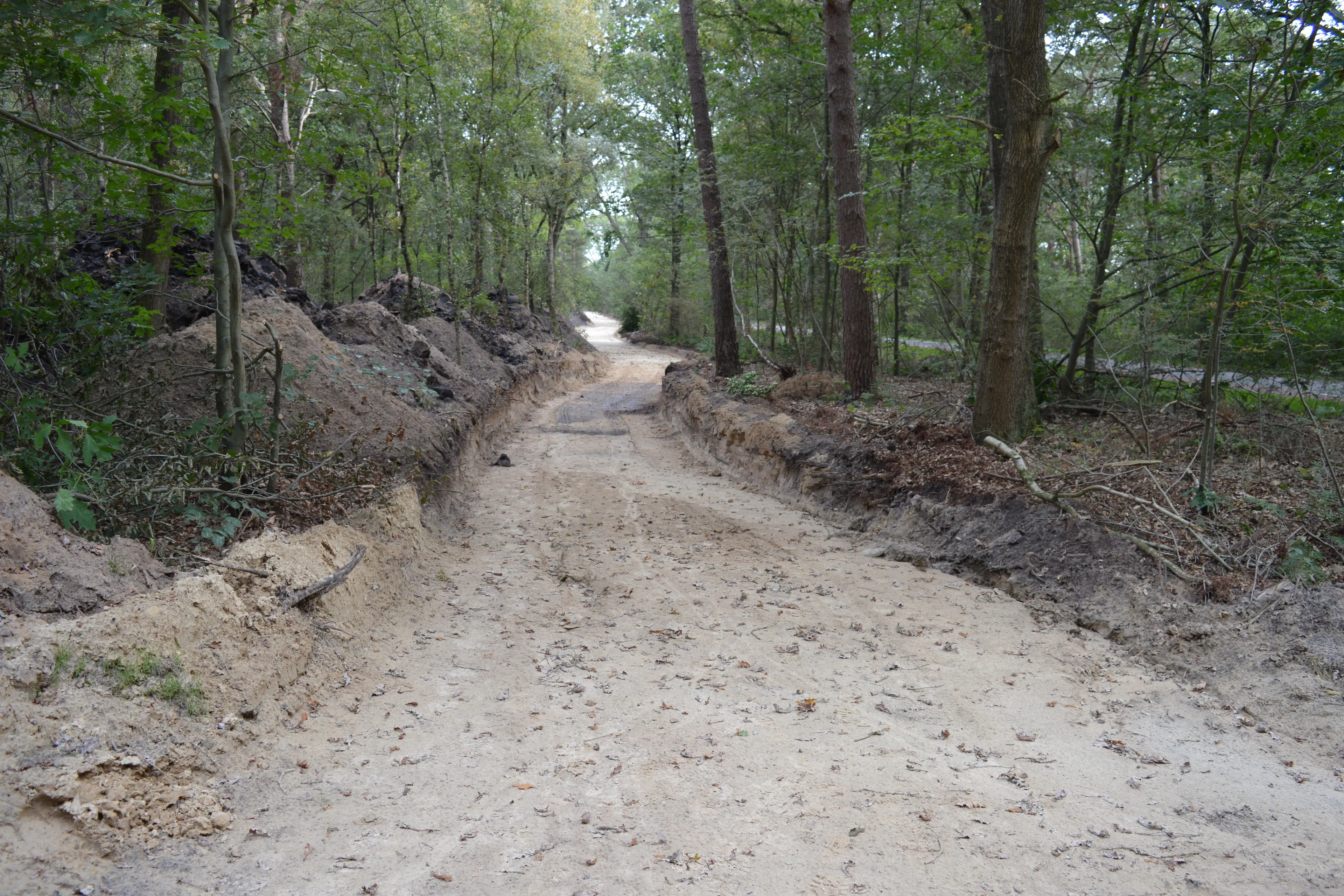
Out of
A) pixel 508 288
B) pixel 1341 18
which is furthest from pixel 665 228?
pixel 1341 18

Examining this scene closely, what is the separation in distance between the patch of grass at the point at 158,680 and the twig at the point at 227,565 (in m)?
0.78

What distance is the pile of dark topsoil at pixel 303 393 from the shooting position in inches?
147

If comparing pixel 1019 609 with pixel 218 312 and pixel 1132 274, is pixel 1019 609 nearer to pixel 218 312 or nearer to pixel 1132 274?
pixel 1132 274

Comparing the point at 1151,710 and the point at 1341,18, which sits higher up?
the point at 1341,18

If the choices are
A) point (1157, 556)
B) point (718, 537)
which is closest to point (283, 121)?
point (718, 537)

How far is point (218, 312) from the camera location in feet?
17.2

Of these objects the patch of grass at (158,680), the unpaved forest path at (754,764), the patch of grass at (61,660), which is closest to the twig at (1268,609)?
the unpaved forest path at (754,764)

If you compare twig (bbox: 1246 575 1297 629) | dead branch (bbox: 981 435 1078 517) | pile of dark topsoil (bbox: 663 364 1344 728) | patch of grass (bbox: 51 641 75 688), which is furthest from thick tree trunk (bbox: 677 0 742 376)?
patch of grass (bbox: 51 641 75 688)

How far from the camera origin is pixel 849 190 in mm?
11539

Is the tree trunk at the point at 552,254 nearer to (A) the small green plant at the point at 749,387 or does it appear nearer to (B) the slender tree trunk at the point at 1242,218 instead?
(A) the small green plant at the point at 749,387

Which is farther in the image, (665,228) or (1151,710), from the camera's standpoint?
(665,228)

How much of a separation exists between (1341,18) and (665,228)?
21805 millimetres

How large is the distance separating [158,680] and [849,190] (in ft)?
35.2

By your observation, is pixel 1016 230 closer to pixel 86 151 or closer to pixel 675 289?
pixel 86 151
